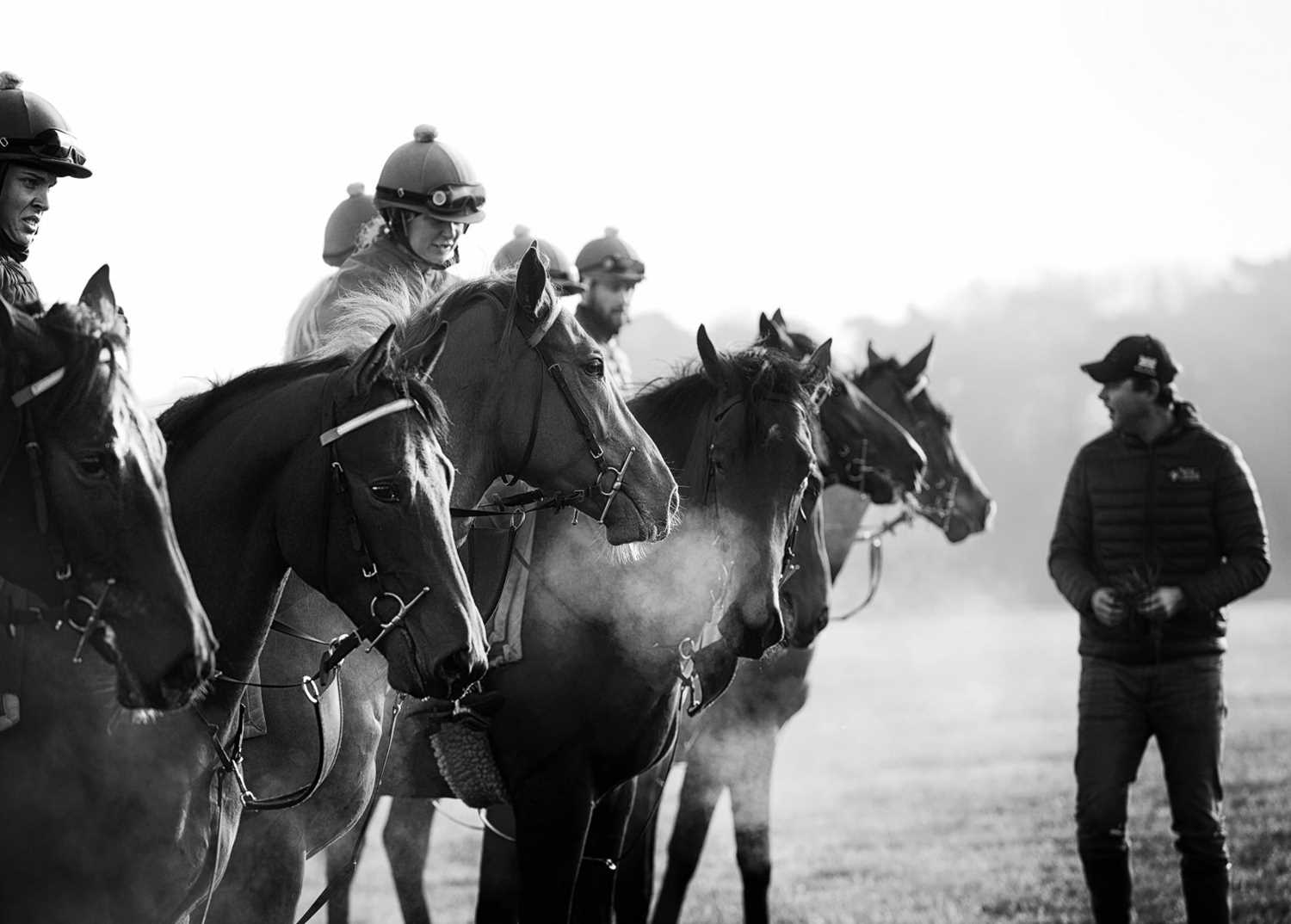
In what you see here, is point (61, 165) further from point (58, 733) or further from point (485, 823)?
point (485, 823)

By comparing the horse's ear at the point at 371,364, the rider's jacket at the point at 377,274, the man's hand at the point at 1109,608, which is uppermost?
→ the rider's jacket at the point at 377,274

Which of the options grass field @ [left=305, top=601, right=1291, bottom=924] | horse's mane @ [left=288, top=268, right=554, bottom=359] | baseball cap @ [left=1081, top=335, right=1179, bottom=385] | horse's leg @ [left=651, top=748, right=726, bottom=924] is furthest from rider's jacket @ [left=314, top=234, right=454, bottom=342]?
grass field @ [left=305, top=601, right=1291, bottom=924]

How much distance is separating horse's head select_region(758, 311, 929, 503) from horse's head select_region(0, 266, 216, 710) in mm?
6143

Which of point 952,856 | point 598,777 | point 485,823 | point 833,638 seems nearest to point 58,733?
point 598,777

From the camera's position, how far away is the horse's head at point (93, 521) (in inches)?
140

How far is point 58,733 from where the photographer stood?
396cm

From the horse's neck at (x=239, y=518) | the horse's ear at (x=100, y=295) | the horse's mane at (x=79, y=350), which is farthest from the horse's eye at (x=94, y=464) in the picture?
the horse's neck at (x=239, y=518)

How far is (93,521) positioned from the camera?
356cm

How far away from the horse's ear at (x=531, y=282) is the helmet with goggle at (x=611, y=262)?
15.8 ft

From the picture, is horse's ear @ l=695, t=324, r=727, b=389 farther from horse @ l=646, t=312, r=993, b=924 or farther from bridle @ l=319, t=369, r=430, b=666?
bridle @ l=319, t=369, r=430, b=666

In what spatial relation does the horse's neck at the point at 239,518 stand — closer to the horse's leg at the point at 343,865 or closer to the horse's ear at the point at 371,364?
the horse's ear at the point at 371,364

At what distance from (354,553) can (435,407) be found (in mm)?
470

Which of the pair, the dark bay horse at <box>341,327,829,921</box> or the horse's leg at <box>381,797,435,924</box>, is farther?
the horse's leg at <box>381,797,435,924</box>

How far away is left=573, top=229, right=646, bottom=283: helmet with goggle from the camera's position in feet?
33.7
